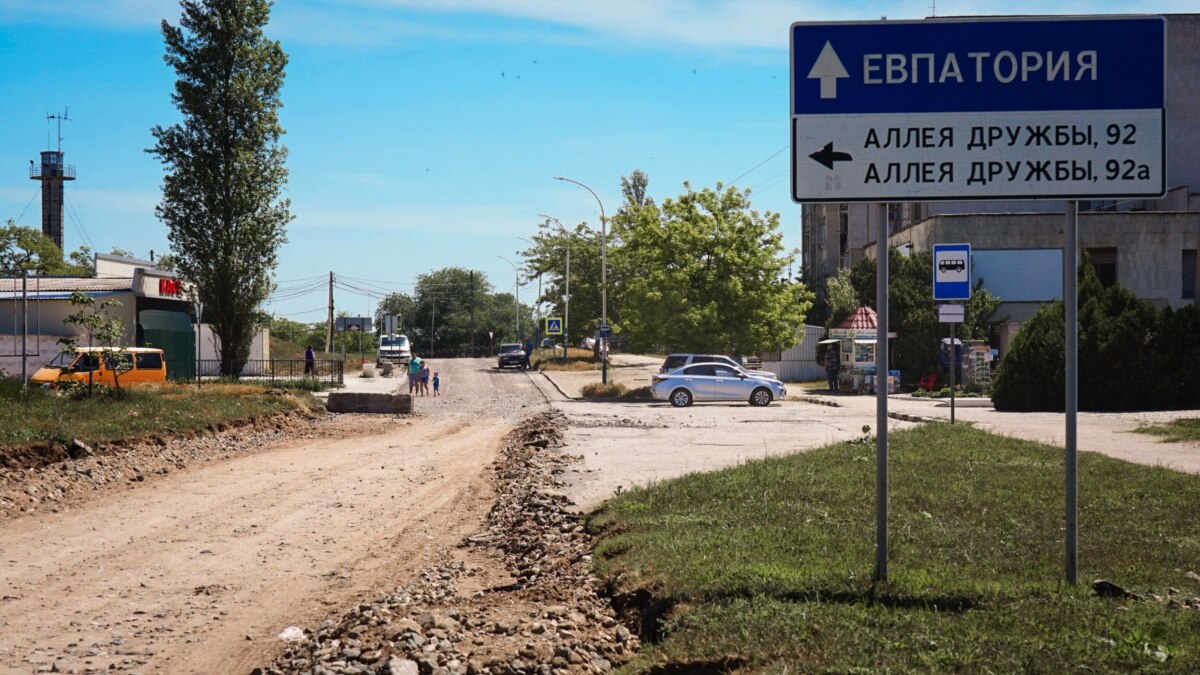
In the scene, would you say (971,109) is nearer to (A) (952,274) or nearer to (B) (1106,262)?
(A) (952,274)

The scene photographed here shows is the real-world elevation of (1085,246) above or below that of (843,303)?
above

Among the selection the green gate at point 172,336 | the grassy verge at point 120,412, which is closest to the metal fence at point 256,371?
the green gate at point 172,336

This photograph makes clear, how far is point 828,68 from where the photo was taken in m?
7.31

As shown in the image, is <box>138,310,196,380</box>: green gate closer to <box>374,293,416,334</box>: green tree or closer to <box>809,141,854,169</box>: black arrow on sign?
<box>809,141,854,169</box>: black arrow on sign

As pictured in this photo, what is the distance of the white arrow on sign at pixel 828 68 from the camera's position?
7301 millimetres

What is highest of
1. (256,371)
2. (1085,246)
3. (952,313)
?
(1085,246)

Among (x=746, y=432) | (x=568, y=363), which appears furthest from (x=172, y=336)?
(x=746, y=432)

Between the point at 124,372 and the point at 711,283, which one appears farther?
the point at 711,283

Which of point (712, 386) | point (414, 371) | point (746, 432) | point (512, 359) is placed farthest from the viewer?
point (512, 359)

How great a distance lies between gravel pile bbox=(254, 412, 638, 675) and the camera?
6391 mm

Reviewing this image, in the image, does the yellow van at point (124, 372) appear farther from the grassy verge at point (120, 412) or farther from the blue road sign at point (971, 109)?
the blue road sign at point (971, 109)

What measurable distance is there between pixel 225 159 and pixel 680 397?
20.7 metres

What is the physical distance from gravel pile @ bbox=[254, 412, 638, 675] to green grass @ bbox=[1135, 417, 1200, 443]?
1327cm

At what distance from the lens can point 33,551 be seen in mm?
10781
